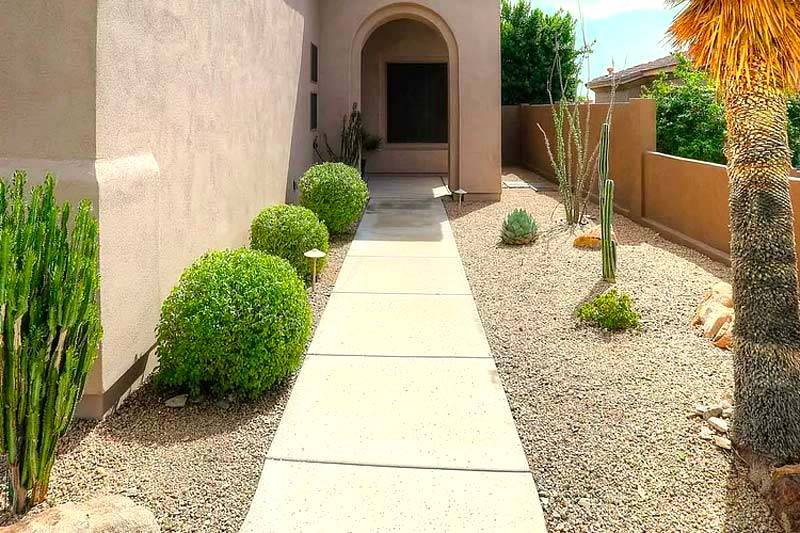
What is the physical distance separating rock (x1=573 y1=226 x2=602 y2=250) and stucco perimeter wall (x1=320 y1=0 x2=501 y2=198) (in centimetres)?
455

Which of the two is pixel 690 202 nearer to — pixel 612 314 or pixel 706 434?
pixel 612 314

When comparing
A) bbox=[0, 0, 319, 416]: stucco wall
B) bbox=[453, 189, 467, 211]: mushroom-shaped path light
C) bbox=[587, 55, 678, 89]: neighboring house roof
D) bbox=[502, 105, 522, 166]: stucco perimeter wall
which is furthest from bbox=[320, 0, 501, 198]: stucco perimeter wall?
bbox=[502, 105, 522, 166]: stucco perimeter wall

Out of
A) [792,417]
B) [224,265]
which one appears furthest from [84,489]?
[792,417]

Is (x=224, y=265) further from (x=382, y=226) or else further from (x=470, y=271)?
(x=382, y=226)

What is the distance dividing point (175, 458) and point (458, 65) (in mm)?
10959

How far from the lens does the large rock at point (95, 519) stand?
2.48 metres

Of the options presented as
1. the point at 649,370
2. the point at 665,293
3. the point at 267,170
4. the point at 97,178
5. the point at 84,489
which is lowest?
the point at 84,489

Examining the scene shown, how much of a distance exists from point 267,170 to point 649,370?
5.71m

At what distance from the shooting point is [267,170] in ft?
27.4

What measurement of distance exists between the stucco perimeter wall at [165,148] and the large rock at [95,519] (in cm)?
130

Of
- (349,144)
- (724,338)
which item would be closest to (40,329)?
(724,338)

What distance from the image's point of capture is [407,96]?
1770cm

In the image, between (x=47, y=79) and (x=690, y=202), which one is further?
(x=690, y=202)

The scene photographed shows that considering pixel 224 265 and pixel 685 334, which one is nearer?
pixel 224 265
